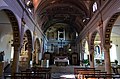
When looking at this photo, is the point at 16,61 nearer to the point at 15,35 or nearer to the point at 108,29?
the point at 15,35

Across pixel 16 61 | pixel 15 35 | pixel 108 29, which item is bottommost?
pixel 16 61

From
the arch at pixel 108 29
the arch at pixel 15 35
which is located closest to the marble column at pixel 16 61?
the arch at pixel 15 35

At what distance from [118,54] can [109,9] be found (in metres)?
12.3

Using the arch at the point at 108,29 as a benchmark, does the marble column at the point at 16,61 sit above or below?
below

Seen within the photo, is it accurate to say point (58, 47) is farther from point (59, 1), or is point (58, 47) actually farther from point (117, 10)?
point (117, 10)

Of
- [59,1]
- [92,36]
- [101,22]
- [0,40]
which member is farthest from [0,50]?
[101,22]

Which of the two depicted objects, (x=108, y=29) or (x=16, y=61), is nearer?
(x=16, y=61)

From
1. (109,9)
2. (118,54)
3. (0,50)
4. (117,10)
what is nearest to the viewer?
(117,10)

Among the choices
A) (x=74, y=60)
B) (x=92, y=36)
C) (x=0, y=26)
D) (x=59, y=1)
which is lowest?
(x=74, y=60)

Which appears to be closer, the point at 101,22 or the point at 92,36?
the point at 101,22

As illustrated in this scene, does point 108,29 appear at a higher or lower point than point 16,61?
higher

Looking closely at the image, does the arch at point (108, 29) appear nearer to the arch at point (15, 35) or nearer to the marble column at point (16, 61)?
the arch at point (15, 35)

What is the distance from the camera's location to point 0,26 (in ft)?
45.7

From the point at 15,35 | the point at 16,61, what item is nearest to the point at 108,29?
the point at 15,35
